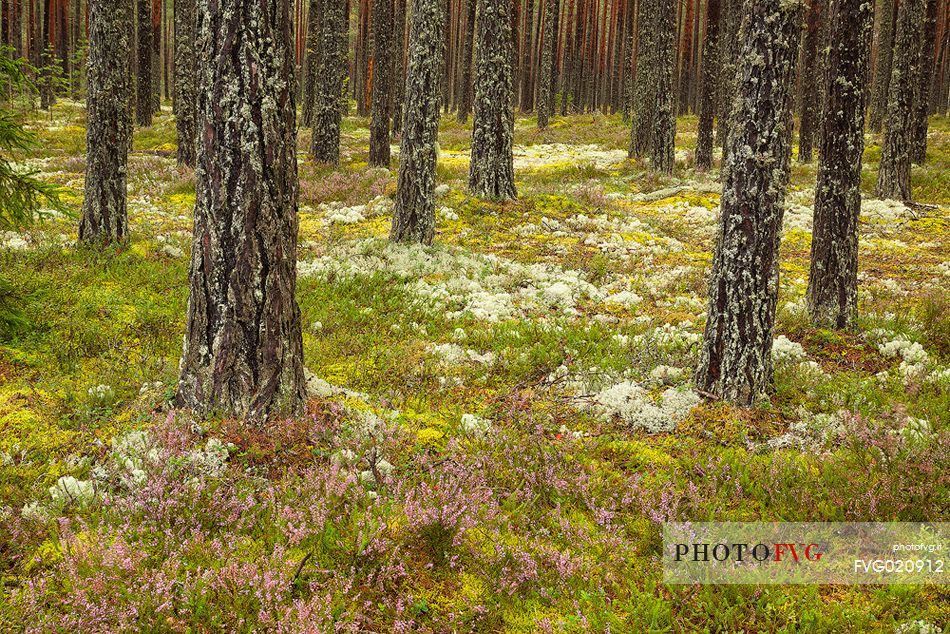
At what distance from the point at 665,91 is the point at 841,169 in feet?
40.8

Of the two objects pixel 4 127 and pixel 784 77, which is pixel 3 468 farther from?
pixel 784 77

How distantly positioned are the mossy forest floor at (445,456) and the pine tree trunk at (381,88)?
9906 millimetres

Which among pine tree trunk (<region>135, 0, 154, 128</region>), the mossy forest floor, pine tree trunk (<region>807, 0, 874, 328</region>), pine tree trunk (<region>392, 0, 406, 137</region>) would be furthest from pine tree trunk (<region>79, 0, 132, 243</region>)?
pine tree trunk (<region>135, 0, 154, 128</region>)

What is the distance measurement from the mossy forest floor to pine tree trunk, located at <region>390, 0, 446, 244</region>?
155cm

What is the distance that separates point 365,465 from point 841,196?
22.3 ft

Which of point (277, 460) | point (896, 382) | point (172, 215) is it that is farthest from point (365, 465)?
point (172, 215)

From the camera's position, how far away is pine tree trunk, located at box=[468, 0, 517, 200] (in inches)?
540

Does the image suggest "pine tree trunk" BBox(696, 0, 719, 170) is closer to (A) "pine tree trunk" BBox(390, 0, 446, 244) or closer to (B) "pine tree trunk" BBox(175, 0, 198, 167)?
(A) "pine tree trunk" BBox(390, 0, 446, 244)

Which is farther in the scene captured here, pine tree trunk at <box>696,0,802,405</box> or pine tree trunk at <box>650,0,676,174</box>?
pine tree trunk at <box>650,0,676,174</box>

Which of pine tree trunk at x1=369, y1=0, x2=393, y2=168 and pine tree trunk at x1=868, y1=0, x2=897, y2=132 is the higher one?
pine tree trunk at x1=868, y1=0, x2=897, y2=132

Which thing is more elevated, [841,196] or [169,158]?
[169,158]

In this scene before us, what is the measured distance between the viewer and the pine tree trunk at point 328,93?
19.2 metres

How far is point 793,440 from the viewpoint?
5246 millimetres

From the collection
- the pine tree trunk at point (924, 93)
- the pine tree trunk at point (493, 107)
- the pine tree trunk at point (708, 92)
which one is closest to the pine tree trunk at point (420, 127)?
the pine tree trunk at point (493, 107)
